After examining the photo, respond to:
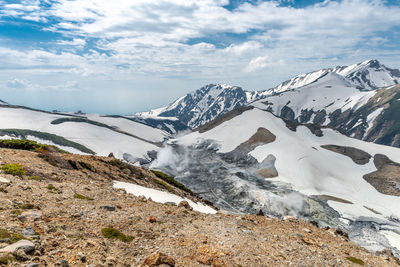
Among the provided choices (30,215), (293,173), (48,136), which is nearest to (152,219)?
(30,215)

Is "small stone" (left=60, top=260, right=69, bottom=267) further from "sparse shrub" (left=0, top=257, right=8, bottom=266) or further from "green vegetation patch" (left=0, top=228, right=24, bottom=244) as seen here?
"green vegetation patch" (left=0, top=228, right=24, bottom=244)

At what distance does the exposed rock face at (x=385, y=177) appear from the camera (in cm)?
10538

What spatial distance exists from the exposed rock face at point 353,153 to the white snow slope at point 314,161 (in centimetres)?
344

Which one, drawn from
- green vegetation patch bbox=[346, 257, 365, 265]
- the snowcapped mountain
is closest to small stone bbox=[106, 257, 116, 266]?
green vegetation patch bbox=[346, 257, 365, 265]

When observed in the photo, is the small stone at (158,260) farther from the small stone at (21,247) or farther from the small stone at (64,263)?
the small stone at (21,247)

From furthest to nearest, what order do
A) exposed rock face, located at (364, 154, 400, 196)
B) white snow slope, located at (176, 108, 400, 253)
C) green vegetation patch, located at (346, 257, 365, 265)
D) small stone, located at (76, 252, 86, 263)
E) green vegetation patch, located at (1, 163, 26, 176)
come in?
exposed rock face, located at (364, 154, 400, 196)
white snow slope, located at (176, 108, 400, 253)
green vegetation patch, located at (1, 163, 26, 176)
green vegetation patch, located at (346, 257, 365, 265)
small stone, located at (76, 252, 86, 263)

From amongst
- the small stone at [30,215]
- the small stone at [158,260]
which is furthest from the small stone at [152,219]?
the small stone at [30,215]

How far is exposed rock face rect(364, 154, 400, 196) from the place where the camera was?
105 metres

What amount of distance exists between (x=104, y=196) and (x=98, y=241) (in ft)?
28.1

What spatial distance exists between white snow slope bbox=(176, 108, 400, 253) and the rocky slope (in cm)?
6764

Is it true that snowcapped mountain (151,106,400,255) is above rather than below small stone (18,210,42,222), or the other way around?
below

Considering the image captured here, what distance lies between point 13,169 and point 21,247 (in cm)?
1231

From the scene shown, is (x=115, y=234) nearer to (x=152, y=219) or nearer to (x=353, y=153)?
(x=152, y=219)

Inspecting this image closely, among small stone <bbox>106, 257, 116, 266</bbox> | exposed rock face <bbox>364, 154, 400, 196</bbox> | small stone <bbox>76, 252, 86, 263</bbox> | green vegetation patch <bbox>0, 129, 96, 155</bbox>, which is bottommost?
exposed rock face <bbox>364, 154, 400, 196</bbox>
